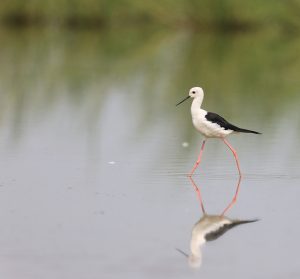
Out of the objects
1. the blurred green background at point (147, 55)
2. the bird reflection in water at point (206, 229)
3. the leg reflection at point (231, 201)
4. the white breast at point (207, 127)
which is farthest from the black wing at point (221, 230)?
the blurred green background at point (147, 55)

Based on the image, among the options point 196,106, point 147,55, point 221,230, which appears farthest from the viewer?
point 147,55

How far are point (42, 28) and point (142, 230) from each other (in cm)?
1949

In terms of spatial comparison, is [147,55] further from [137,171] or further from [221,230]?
[221,230]

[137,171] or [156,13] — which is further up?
[156,13]

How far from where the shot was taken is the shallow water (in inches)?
181

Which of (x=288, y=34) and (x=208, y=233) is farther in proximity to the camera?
(x=288, y=34)

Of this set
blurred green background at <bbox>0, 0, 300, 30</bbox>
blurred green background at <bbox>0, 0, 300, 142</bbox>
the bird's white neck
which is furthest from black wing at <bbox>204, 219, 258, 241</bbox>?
blurred green background at <bbox>0, 0, 300, 30</bbox>

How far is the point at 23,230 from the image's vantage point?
5.11 meters

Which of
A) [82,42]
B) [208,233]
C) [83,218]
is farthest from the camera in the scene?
[82,42]

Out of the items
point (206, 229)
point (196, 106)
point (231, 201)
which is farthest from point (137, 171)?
point (206, 229)

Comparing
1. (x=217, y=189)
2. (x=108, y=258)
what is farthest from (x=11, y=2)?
(x=108, y=258)

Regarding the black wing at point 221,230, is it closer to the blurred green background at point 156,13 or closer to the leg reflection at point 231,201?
the leg reflection at point 231,201

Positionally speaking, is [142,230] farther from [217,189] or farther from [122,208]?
[217,189]

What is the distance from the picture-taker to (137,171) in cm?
680
